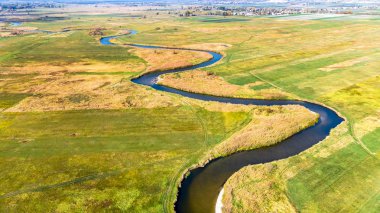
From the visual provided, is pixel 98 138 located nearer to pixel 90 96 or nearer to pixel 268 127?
pixel 90 96

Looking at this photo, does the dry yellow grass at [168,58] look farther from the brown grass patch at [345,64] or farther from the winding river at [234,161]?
the brown grass patch at [345,64]

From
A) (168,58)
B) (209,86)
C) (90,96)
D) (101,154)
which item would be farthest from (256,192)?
(168,58)

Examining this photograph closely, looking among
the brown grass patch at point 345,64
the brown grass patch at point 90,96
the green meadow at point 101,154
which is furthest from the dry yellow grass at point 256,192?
the brown grass patch at point 345,64

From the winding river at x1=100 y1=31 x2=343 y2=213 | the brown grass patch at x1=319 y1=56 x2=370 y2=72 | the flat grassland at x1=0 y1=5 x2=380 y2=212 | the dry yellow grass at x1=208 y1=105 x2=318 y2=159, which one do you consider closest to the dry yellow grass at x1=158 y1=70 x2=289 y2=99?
the flat grassland at x1=0 y1=5 x2=380 y2=212

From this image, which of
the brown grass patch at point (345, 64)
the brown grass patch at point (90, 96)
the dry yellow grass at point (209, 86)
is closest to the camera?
the brown grass patch at point (90, 96)

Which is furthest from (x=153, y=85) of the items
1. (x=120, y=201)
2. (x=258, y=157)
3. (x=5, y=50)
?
(x=5, y=50)

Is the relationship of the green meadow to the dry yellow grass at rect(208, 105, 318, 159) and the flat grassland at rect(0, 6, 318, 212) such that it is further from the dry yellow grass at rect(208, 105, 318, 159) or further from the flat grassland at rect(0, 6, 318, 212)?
the dry yellow grass at rect(208, 105, 318, 159)
